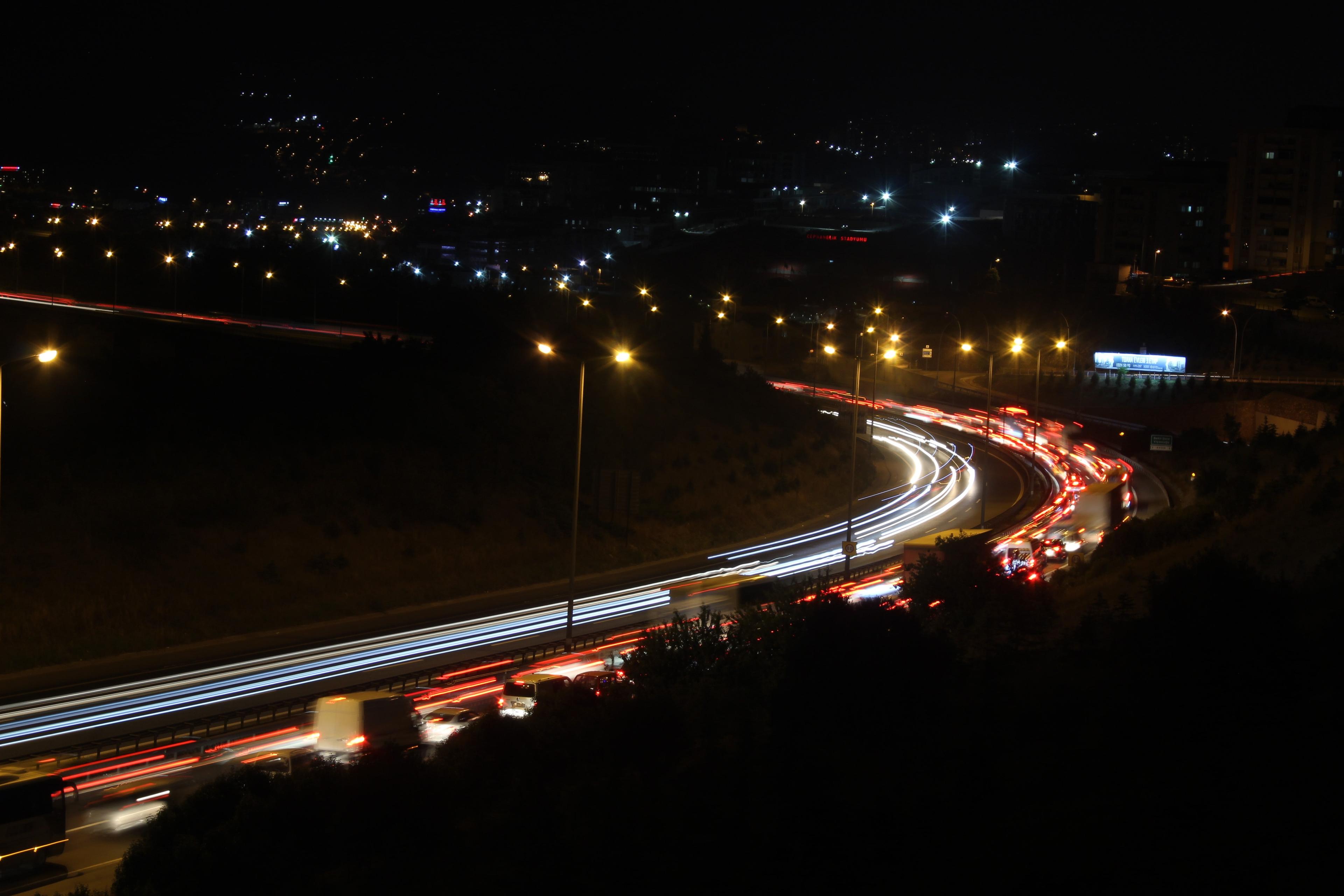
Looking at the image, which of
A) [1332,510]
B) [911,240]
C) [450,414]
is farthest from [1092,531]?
[911,240]

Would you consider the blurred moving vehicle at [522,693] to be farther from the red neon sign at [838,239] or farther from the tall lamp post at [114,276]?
the red neon sign at [838,239]

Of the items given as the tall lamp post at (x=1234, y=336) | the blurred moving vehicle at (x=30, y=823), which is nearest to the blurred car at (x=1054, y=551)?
the blurred moving vehicle at (x=30, y=823)

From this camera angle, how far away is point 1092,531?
88.7ft

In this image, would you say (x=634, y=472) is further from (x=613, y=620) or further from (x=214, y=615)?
(x=214, y=615)

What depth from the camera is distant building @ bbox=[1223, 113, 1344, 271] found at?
73875mm

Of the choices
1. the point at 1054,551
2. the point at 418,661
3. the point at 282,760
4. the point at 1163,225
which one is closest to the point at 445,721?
the point at 282,760

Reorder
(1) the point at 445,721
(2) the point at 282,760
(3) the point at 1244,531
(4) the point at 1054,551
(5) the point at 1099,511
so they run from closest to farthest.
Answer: (2) the point at 282,760 → (1) the point at 445,721 → (3) the point at 1244,531 → (4) the point at 1054,551 → (5) the point at 1099,511

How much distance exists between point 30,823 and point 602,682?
16.8 ft

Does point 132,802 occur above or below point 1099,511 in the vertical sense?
below

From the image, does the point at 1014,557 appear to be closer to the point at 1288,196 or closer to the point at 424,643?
the point at 424,643

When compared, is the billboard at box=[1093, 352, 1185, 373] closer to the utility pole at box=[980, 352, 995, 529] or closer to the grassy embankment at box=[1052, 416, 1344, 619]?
the utility pole at box=[980, 352, 995, 529]

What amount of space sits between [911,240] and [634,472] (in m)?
88.3

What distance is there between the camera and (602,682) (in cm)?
1164

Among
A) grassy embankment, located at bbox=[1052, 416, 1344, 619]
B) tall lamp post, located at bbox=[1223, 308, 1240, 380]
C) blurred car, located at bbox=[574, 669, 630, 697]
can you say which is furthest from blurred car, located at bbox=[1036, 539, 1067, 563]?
tall lamp post, located at bbox=[1223, 308, 1240, 380]
